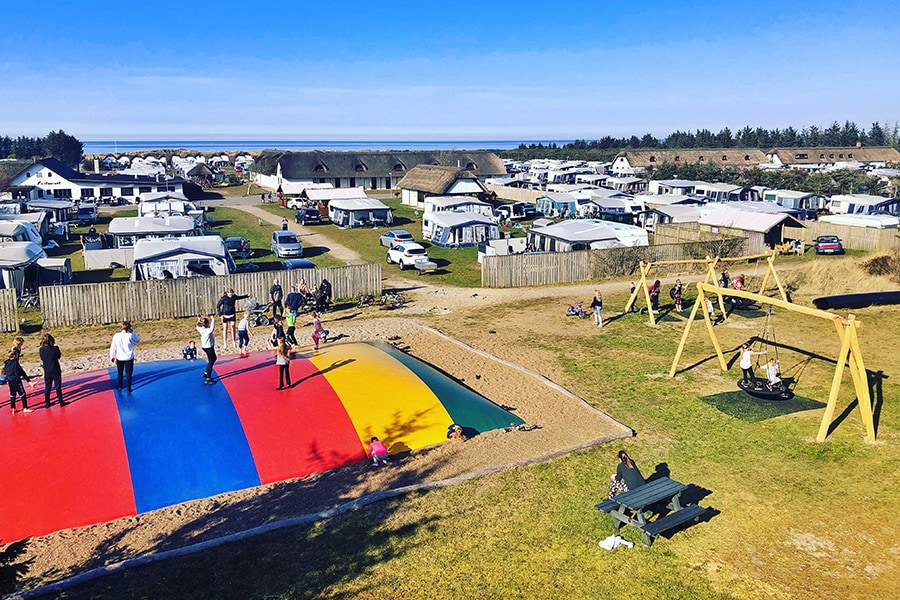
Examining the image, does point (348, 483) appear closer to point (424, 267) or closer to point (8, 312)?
point (8, 312)

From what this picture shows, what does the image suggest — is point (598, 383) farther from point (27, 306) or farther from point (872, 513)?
point (27, 306)

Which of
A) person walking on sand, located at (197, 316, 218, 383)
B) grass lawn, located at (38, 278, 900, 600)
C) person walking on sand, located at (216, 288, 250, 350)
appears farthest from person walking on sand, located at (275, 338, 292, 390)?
person walking on sand, located at (216, 288, 250, 350)

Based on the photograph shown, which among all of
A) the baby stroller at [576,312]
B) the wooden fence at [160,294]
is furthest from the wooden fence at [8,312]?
the baby stroller at [576,312]

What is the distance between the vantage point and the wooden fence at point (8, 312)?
24609mm

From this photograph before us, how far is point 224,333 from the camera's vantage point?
906 inches

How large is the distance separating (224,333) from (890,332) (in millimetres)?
23402

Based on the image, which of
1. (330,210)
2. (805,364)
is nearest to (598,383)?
(805,364)

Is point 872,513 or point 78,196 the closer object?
point 872,513

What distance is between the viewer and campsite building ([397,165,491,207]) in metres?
64.1

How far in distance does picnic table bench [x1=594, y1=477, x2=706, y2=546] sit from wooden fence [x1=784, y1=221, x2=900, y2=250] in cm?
3639

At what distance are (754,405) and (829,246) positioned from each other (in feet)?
96.4

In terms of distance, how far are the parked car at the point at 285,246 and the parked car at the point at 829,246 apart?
1248 inches

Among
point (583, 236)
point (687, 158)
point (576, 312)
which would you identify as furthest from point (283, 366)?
point (687, 158)

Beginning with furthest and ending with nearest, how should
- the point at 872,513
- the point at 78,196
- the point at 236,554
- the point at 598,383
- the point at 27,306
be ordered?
the point at 78,196 < the point at 27,306 < the point at 598,383 < the point at 872,513 < the point at 236,554
